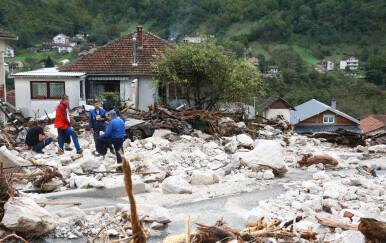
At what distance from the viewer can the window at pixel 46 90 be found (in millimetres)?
24125

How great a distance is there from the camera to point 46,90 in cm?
2425

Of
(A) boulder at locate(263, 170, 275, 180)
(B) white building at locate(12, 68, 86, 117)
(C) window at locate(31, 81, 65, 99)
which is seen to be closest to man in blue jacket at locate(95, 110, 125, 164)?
(A) boulder at locate(263, 170, 275, 180)

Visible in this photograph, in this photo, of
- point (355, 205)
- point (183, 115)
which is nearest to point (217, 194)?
point (355, 205)

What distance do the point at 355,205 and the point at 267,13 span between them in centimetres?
9259

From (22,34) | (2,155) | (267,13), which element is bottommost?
(2,155)

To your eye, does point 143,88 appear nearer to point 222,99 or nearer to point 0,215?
point 222,99

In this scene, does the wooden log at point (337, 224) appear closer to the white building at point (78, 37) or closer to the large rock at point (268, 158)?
the large rock at point (268, 158)

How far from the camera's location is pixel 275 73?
6888 cm

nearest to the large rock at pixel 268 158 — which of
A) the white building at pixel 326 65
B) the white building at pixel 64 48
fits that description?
the white building at pixel 64 48

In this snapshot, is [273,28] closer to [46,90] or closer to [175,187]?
[46,90]

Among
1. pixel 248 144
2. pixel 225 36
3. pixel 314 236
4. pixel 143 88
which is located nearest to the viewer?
pixel 314 236

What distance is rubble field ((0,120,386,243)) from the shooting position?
6.12 metres

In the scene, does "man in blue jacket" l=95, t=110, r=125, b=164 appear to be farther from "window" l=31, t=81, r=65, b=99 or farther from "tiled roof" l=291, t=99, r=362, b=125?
"tiled roof" l=291, t=99, r=362, b=125

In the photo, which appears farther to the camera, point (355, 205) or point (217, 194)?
point (217, 194)
